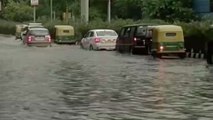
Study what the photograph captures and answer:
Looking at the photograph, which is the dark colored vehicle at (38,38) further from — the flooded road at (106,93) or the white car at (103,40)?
the flooded road at (106,93)

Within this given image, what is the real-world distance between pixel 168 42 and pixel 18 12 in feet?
267

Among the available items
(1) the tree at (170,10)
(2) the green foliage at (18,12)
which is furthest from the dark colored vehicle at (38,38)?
(2) the green foliage at (18,12)

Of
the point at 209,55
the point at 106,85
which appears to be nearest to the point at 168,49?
the point at 209,55

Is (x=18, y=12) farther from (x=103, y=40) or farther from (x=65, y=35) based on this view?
(x=103, y=40)

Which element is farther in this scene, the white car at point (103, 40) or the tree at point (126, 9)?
the tree at point (126, 9)

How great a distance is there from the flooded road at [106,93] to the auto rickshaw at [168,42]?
25.3 ft

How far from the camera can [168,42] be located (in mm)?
32062

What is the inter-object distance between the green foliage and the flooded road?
289 feet

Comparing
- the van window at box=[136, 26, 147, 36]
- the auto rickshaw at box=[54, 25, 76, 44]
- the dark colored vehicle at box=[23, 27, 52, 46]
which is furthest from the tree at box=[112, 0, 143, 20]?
the van window at box=[136, 26, 147, 36]

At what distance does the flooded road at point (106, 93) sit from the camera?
1220cm

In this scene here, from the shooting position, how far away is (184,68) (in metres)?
24.7

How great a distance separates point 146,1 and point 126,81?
1546 inches

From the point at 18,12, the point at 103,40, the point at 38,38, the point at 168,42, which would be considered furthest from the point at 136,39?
the point at 18,12

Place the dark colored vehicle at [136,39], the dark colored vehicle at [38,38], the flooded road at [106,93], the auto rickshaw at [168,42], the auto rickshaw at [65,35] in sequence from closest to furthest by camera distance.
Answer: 1. the flooded road at [106,93]
2. the auto rickshaw at [168,42]
3. the dark colored vehicle at [136,39]
4. the dark colored vehicle at [38,38]
5. the auto rickshaw at [65,35]
